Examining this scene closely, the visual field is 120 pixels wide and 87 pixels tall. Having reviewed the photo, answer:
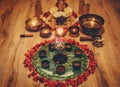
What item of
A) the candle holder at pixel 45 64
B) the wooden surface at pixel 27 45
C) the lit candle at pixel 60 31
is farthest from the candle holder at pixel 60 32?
the candle holder at pixel 45 64

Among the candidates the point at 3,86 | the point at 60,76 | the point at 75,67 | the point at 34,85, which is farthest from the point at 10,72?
the point at 75,67

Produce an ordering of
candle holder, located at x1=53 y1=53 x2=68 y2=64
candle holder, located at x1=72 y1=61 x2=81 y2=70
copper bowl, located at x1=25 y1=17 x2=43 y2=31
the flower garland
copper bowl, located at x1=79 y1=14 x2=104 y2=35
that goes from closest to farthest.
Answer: the flower garland
candle holder, located at x1=72 y1=61 x2=81 y2=70
candle holder, located at x1=53 y1=53 x2=68 y2=64
copper bowl, located at x1=79 y1=14 x2=104 y2=35
copper bowl, located at x1=25 y1=17 x2=43 y2=31

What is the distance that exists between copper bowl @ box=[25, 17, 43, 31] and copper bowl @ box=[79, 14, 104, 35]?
673 millimetres

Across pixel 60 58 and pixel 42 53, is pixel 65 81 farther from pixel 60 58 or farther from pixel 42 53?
pixel 42 53

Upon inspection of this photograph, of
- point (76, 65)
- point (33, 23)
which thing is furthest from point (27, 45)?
point (76, 65)

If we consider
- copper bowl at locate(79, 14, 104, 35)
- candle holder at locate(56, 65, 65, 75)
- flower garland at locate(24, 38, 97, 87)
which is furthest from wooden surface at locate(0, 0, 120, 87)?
candle holder at locate(56, 65, 65, 75)

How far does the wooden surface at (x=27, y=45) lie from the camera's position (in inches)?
104

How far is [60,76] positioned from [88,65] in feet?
1.41

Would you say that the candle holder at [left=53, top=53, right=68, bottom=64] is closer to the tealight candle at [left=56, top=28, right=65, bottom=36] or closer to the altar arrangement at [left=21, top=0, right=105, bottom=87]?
the altar arrangement at [left=21, top=0, right=105, bottom=87]

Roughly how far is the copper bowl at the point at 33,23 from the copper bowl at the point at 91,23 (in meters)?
0.67

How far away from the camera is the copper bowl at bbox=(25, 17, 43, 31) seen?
3418 mm

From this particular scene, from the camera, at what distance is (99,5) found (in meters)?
4.13

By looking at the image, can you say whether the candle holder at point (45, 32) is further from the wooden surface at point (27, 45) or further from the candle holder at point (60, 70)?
the candle holder at point (60, 70)

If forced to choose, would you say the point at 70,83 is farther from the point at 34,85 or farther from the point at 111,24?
the point at 111,24
